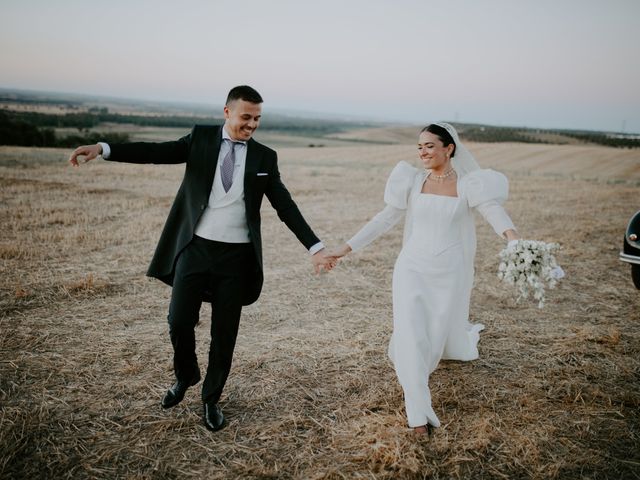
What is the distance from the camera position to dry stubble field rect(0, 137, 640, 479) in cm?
358

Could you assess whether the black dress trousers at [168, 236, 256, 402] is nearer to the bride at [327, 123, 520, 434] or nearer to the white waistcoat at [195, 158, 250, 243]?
the white waistcoat at [195, 158, 250, 243]

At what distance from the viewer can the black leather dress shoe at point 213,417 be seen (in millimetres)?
3914

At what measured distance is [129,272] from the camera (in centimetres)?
809

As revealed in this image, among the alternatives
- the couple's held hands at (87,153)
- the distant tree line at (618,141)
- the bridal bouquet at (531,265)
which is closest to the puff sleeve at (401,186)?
the bridal bouquet at (531,265)

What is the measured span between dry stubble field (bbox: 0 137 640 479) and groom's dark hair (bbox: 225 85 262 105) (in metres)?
2.82

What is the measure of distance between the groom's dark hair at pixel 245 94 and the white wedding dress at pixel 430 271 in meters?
1.64

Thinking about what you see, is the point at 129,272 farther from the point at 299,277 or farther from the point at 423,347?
the point at 423,347

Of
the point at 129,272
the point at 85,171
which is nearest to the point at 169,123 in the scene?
the point at 85,171

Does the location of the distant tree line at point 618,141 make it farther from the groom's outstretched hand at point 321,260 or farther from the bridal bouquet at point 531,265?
the groom's outstretched hand at point 321,260

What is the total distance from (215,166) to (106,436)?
2.44 meters

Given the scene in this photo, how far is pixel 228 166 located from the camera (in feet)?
Answer: 12.5

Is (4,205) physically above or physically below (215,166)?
below

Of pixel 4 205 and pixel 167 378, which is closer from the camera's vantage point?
pixel 167 378

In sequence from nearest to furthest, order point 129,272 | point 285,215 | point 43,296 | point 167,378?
point 285,215
point 167,378
point 43,296
point 129,272
